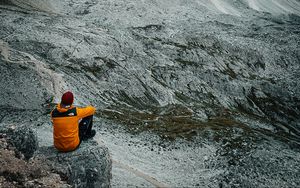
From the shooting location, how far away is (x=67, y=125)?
1174 cm

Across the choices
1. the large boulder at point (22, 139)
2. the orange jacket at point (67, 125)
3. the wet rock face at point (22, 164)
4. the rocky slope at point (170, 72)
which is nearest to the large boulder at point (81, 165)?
the wet rock face at point (22, 164)

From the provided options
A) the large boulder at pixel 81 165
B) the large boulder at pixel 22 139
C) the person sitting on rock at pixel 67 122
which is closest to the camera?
the person sitting on rock at pixel 67 122

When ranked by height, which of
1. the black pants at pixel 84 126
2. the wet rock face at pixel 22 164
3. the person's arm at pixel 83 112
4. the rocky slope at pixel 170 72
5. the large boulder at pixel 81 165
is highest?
the person's arm at pixel 83 112

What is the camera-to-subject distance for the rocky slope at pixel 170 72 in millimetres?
24359

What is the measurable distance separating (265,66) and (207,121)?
974 inches

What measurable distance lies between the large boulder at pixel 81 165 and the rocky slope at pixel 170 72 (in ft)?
24.1

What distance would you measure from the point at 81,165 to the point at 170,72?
29.2m

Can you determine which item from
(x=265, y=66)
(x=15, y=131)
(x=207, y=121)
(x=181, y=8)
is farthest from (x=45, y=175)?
(x=181, y=8)

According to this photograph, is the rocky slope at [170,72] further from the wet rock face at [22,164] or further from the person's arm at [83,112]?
the person's arm at [83,112]

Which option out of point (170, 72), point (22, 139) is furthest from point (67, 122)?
point (170, 72)

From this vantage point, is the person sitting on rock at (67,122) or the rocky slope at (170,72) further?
the rocky slope at (170,72)

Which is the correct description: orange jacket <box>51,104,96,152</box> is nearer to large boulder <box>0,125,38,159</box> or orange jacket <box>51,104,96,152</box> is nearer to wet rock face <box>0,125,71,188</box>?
wet rock face <box>0,125,71,188</box>

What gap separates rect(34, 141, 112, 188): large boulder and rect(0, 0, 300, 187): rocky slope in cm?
736

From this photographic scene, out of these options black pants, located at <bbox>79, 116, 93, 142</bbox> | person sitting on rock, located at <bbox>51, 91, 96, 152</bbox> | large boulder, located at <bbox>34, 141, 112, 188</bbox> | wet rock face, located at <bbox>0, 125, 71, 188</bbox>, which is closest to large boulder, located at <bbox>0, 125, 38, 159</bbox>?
wet rock face, located at <bbox>0, 125, 71, 188</bbox>
